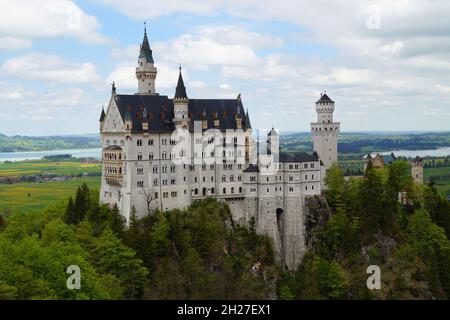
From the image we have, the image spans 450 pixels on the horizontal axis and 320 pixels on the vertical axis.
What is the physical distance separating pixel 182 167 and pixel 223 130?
30.9ft

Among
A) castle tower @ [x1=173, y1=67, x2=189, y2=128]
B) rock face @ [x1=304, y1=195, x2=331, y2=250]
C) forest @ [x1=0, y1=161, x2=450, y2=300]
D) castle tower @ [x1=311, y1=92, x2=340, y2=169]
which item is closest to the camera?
forest @ [x1=0, y1=161, x2=450, y2=300]

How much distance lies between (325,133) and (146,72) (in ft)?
102

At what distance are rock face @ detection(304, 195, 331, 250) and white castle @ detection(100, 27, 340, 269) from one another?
36.9 inches

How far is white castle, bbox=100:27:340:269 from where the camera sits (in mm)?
88500

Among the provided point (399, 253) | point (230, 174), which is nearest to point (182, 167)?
point (230, 174)

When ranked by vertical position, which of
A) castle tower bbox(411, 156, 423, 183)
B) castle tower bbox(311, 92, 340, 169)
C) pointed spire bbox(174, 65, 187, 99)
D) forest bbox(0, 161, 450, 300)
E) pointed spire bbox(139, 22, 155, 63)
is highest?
pointed spire bbox(139, 22, 155, 63)

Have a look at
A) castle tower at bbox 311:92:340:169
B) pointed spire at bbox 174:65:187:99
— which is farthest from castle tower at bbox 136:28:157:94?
castle tower at bbox 311:92:340:169

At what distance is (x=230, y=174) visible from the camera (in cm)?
9600

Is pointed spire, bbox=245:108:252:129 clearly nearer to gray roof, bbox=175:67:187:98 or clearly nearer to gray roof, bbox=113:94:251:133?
gray roof, bbox=113:94:251:133

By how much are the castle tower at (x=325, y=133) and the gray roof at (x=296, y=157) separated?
22.9 feet

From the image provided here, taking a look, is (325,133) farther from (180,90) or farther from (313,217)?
(180,90)

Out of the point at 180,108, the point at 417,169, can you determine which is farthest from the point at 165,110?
the point at 417,169
